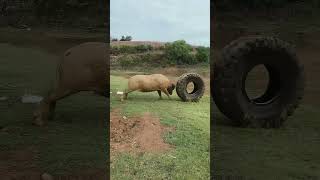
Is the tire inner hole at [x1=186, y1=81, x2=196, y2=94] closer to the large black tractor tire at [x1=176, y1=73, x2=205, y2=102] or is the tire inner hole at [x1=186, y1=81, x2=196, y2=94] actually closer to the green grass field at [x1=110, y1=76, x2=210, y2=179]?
the large black tractor tire at [x1=176, y1=73, x2=205, y2=102]

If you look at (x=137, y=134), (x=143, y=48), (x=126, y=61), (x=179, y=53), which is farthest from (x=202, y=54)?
(x=137, y=134)

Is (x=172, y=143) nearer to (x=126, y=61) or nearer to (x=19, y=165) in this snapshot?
(x=19, y=165)

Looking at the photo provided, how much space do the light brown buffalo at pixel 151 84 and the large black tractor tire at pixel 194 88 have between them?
0.14m

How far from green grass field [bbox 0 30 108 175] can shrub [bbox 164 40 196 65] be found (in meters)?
1.54

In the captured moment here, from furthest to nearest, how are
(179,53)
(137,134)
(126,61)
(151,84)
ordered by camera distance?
(179,53) → (126,61) → (151,84) → (137,134)

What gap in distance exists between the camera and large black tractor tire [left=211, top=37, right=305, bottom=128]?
17.8ft

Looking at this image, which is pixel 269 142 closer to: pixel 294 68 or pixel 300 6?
pixel 294 68

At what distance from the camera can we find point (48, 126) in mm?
5547

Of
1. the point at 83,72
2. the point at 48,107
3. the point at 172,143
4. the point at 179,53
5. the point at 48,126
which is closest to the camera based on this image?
the point at 172,143

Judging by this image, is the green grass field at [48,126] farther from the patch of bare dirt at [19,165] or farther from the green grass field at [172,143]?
the green grass field at [172,143]

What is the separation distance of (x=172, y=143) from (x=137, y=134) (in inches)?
18.1

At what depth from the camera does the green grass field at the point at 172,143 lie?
399cm

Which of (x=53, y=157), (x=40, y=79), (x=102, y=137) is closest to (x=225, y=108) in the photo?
(x=102, y=137)

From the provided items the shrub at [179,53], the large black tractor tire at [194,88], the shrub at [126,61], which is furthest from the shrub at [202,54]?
the shrub at [126,61]
